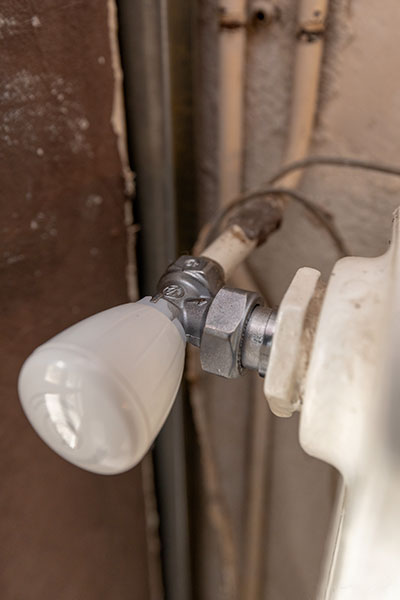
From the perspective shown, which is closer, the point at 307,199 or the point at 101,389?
the point at 101,389

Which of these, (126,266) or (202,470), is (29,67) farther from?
(202,470)

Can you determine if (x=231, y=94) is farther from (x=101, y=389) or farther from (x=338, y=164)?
(x=101, y=389)

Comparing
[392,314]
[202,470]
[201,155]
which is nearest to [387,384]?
[392,314]

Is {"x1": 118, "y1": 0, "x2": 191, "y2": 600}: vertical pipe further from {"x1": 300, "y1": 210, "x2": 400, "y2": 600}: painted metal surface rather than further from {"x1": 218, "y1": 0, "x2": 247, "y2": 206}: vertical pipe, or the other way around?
{"x1": 300, "y1": 210, "x2": 400, "y2": 600}: painted metal surface

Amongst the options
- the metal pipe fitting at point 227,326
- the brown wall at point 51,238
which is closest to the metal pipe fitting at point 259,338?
the metal pipe fitting at point 227,326

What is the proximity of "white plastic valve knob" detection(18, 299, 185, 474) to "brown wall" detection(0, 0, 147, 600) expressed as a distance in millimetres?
156

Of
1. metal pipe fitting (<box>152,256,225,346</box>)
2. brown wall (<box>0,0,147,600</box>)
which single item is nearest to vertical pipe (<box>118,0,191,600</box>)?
brown wall (<box>0,0,147,600</box>)

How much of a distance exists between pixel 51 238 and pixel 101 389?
0.66 feet

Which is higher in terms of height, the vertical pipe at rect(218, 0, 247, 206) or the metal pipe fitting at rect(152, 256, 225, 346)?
the vertical pipe at rect(218, 0, 247, 206)

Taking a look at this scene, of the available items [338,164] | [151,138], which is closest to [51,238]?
[151,138]

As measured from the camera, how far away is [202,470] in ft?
2.13

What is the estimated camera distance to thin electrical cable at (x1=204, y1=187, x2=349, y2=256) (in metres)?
0.41

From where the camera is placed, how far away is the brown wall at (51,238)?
32cm

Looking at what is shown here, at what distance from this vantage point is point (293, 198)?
16.6 inches
